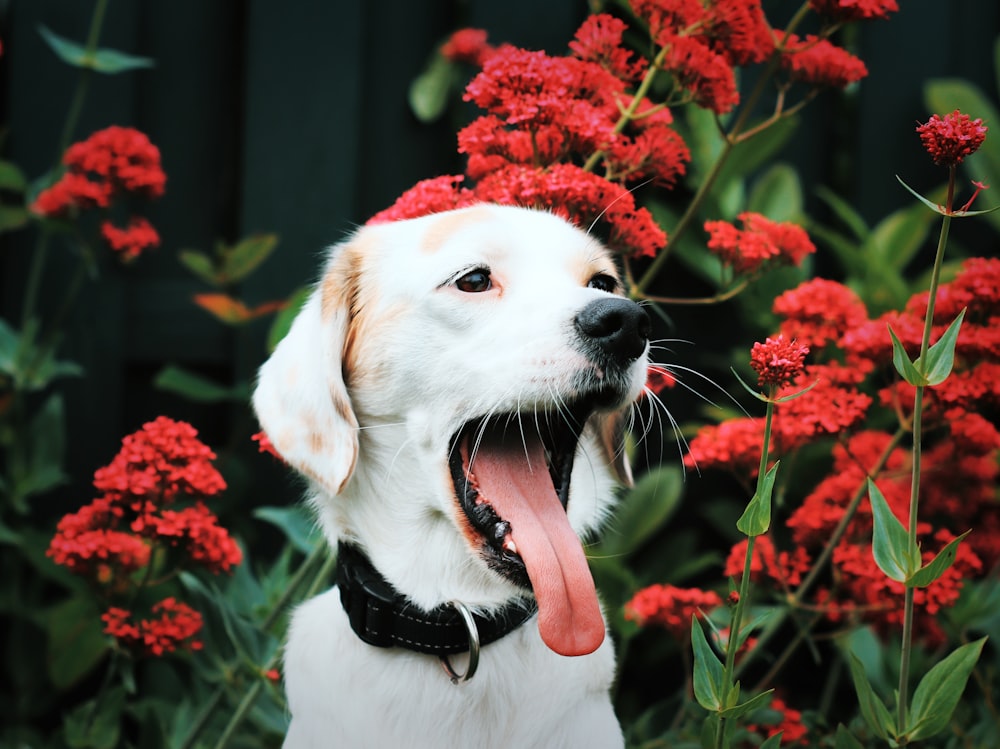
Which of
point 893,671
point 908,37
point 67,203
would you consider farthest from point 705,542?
point 67,203

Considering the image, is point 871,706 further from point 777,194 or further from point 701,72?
point 777,194

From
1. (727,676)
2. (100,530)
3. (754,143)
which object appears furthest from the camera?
(754,143)

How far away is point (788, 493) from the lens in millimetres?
2828

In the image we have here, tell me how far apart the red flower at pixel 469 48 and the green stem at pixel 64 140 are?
0.93 m

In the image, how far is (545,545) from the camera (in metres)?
1.37

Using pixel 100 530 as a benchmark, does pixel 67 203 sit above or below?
above

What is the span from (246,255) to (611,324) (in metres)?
1.62

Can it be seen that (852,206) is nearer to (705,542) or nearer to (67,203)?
(705,542)

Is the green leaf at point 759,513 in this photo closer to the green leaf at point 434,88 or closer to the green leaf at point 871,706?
the green leaf at point 871,706

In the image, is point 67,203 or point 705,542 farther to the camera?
point 705,542

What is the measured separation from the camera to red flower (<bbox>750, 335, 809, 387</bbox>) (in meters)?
1.23

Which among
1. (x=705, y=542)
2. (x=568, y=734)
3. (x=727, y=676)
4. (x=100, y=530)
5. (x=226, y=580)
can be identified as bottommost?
(x=705, y=542)

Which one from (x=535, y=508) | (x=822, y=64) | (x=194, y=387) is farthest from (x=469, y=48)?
(x=535, y=508)

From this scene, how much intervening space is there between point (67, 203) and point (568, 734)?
1.90m
